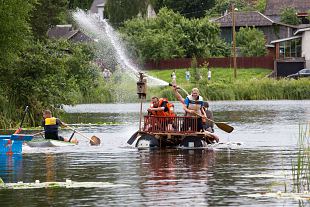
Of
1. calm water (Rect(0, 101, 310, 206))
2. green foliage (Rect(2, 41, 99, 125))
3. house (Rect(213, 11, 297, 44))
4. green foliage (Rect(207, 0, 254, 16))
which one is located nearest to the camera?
calm water (Rect(0, 101, 310, 206))

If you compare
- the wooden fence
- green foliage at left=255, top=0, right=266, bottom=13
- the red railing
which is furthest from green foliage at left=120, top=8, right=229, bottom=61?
the red railing

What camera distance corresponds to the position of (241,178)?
2619 cm

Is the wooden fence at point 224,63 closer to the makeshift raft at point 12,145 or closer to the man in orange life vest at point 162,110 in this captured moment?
the man in orange life vest at point 162,110

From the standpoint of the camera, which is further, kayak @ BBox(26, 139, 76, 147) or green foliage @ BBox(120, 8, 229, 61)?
green foliage @ BBox(120, 8, 229, 61)

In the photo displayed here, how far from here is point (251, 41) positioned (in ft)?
415

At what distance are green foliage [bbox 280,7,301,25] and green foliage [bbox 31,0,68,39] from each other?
232 ft

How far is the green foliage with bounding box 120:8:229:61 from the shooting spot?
11888cm

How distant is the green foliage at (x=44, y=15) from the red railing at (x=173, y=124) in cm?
2703

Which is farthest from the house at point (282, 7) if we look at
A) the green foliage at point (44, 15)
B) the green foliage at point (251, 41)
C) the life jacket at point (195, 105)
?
the life jacket at point (195, 105)

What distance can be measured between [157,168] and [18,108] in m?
26.0

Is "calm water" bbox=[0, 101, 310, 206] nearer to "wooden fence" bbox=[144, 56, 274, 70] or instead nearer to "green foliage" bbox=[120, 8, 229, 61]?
"green foliage" bbox=[120, 8, 229, 61]

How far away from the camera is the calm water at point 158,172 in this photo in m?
22.7

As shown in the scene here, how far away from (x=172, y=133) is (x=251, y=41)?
9125cm

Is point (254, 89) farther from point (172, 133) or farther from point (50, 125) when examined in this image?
point (172, 133)
